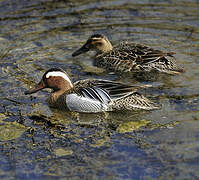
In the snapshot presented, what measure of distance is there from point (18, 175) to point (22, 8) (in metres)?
8.54

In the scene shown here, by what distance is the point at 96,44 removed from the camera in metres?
12.2

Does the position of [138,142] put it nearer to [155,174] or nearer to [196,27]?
[155,174]

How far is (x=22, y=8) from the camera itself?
583 inches

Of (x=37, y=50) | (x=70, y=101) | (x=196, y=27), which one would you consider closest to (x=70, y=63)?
(x=37, y=50)

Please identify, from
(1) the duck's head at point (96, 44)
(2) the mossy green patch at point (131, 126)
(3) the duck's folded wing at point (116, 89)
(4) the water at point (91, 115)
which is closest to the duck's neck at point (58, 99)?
(4) the water at point (91, 115)

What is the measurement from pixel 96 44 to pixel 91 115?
11.1 ft

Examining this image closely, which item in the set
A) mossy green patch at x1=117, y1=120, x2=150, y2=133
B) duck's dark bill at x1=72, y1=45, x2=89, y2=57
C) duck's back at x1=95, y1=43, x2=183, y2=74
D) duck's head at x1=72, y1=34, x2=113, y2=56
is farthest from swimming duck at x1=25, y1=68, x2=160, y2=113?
duck's head at x1=72, y1=34, x2=113, y2=56

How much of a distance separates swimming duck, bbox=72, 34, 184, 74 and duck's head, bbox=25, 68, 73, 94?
2200 millimetres

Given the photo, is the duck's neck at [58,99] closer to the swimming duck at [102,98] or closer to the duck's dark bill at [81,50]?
the swimming duck at [102,98]

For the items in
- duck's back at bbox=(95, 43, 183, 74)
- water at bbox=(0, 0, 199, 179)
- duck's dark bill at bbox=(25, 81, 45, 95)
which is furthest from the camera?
duck's back at bbox=(95, 43, 183, 74)

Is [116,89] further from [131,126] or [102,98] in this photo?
[131,126]

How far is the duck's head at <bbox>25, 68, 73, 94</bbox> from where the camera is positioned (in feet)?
31.9

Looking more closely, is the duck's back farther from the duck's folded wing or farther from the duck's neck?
the duck's neck

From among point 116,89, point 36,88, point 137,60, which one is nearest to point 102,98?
point 116,89
